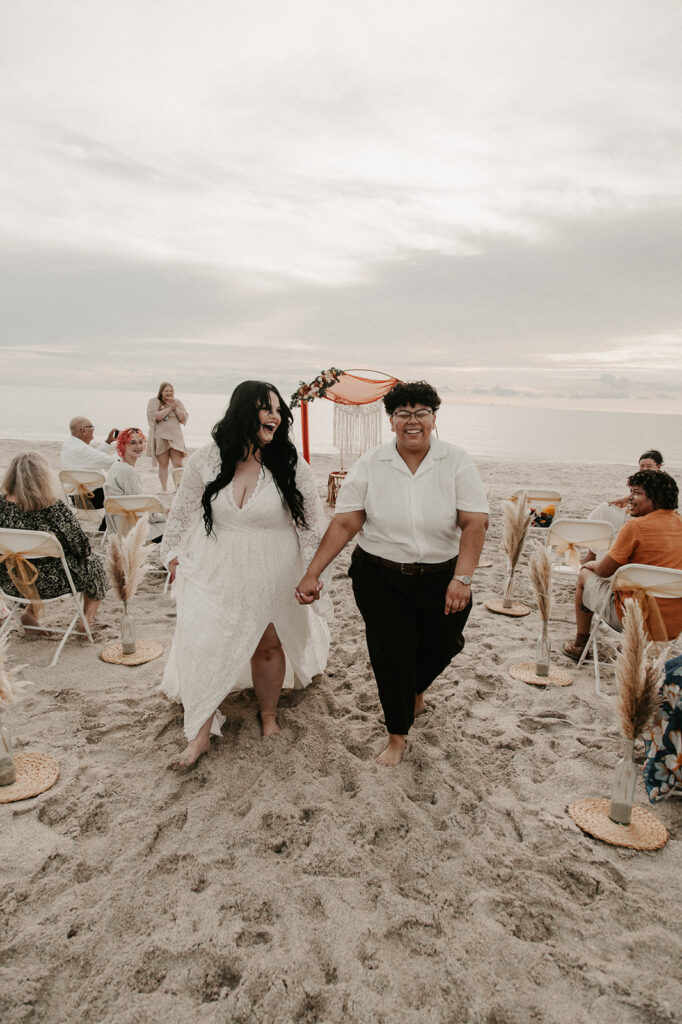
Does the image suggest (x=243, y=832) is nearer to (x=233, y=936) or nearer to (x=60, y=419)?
(x=233, y=936)

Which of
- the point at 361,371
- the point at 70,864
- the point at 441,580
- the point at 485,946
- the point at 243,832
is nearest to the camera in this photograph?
the point at 485,946

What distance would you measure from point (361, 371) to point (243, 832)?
911 cm

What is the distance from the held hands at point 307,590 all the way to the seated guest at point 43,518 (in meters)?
2.10

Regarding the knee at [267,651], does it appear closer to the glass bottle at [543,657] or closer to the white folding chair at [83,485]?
the glass bottle at [543,657]

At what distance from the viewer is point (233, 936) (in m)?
2.03

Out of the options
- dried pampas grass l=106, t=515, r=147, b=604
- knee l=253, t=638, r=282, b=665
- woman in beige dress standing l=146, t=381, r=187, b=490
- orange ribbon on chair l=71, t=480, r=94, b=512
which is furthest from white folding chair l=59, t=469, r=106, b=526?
knee l=253, t=638, r=282, b=665

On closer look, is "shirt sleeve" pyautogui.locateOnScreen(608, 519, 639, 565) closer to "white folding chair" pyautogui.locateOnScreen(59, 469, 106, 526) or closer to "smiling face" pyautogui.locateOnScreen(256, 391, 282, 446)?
"smiling face" pyautogui.locateOnScreen(256, 391, 282, 446)

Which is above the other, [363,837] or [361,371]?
[361,371]

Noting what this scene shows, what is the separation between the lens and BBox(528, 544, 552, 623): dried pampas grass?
12.8 feet

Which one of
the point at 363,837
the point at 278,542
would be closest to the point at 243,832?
the point at 363,837

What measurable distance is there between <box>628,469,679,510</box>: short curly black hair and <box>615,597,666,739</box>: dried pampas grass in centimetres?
138

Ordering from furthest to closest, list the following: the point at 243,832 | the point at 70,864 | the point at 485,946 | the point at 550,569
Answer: the point at 550,569 → the point at 243,832 → the point at 70,864 → the point at 485,946

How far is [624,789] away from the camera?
101 inches

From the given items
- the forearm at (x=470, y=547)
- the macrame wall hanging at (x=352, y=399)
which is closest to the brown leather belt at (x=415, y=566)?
the forearm at (x=470, y=547)
